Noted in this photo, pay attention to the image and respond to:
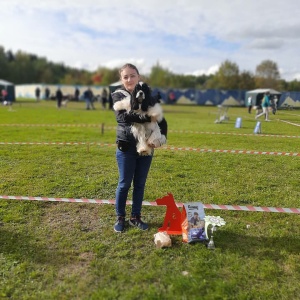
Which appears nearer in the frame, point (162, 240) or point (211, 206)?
point (162, 240)

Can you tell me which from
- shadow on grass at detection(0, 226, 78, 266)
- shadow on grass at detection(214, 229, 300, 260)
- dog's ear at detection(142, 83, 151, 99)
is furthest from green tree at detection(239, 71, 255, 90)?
shadow on grass at detection(0, 226, 78, 266)

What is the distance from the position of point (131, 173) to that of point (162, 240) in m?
0.85

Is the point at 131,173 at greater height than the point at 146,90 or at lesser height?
lesser

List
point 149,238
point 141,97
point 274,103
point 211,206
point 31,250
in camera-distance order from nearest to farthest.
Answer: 1. point 141,97
2. point 31,250
3. point 149,238
4. point 211,206
5. point 274,103

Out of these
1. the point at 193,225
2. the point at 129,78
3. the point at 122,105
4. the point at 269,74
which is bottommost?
the point at 193,225

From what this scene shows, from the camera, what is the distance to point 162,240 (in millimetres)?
3510

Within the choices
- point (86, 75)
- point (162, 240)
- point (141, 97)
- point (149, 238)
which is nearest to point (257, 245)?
point (162, 240)

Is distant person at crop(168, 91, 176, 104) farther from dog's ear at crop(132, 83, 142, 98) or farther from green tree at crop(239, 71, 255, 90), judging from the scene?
dog's ear at crop(132, 83, 142, 98)

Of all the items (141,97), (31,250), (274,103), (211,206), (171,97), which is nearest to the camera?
(141,97)

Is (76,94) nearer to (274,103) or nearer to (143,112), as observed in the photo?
(274,103)

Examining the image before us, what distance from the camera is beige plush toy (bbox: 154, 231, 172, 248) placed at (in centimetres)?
350

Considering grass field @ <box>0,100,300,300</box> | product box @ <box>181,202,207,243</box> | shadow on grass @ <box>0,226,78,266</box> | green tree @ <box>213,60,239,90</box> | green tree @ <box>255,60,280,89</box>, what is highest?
green tree @ <box>213,60,239,90</box>

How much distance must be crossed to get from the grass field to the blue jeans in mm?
345

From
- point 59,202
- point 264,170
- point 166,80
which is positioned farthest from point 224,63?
point 59,202
